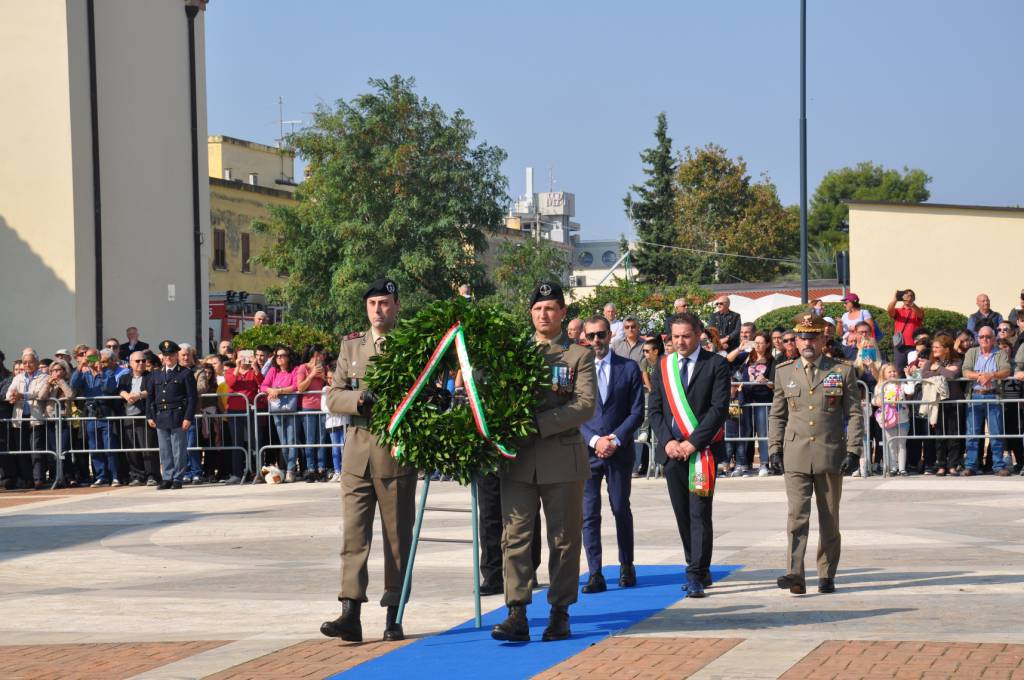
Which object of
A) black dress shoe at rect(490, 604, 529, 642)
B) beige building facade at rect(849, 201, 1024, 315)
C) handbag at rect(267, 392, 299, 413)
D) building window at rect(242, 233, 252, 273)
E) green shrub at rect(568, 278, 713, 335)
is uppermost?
building window at rect(242, 233, 252, 273)

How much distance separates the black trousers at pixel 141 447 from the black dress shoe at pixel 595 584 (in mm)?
13045

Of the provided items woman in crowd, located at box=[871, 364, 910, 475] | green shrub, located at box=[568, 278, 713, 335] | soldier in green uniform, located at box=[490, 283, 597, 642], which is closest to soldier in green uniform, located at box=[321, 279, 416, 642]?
soldier in green uniform, located at box=[490, 283, 597, 642]

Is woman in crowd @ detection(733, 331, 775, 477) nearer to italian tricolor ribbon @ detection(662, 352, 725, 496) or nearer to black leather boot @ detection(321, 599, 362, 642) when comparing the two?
italian tricolor ribbon @ detection(662, 352, 725, 496)

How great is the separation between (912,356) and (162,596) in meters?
12.8

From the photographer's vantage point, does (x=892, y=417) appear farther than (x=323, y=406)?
No

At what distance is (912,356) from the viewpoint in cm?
2038

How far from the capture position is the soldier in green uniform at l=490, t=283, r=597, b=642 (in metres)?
8.23

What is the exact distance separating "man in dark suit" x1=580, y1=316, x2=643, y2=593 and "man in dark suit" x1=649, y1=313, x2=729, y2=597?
0.23 metres

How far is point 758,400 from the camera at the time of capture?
20812 millimetres

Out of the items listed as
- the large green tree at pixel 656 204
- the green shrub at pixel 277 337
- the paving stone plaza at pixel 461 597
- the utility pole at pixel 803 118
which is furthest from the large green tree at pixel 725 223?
the paving stone plaza at pixel 461 597

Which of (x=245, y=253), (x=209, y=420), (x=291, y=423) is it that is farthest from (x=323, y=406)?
(x=245, y=253)

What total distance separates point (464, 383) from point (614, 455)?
2.52m

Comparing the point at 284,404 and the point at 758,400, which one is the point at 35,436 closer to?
the point at 284,404

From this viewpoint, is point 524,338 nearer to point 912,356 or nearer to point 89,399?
point 912,356
